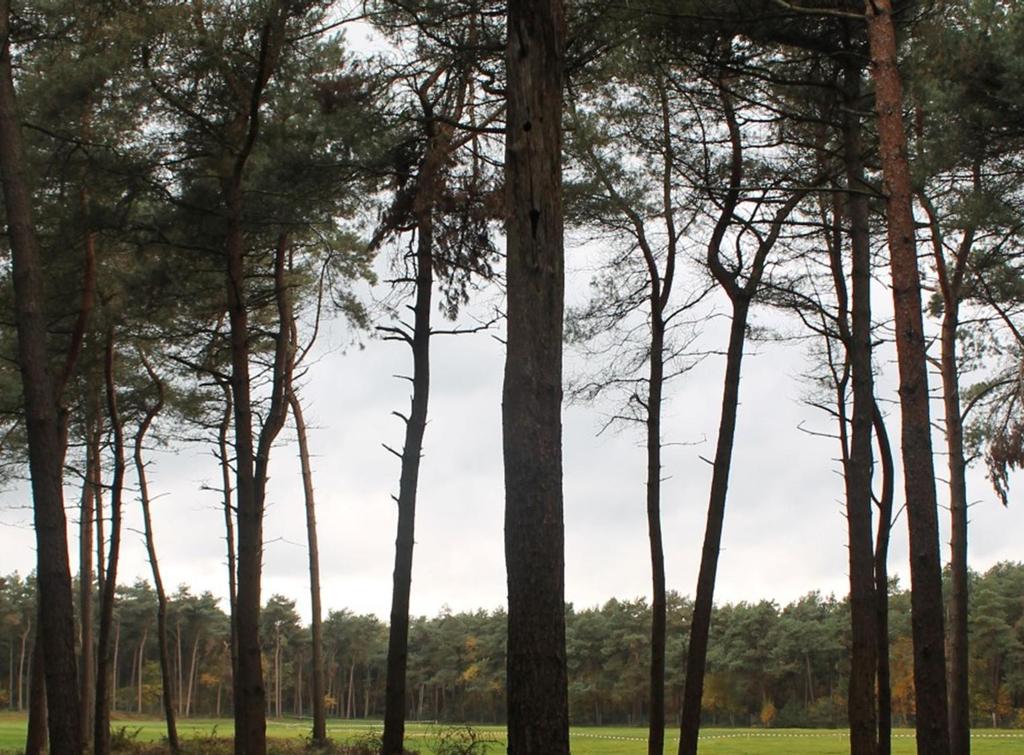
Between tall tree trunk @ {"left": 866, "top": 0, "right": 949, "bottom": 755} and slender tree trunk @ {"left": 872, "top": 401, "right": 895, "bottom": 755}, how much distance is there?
6.22m

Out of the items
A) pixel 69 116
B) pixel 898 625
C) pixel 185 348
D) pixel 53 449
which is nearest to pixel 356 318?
pixel 185 348

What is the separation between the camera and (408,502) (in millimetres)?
12703

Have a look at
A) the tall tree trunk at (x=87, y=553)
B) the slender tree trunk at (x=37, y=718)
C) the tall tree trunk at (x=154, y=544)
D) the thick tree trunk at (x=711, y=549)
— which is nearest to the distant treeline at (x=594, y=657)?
the tall tree trunk at (x=87, y=553)

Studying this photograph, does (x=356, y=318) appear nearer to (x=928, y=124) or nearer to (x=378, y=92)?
(x=378, y=92)

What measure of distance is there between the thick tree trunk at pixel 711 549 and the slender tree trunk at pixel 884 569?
2701 mm

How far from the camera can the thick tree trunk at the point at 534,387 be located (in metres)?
5.86

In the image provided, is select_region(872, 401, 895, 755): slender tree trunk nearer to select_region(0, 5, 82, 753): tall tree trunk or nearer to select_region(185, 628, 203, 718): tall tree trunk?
select_region(0, 5, 82, 753): tall tree trunk

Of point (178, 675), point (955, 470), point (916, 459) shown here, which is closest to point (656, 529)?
point (955, 470)

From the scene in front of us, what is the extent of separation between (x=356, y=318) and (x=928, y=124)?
402 inches

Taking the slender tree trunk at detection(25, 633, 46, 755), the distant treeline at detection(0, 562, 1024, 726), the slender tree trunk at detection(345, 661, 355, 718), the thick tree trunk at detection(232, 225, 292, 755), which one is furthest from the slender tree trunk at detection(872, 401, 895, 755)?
the slender tree trunk at detection(345, 661, 355, 718)

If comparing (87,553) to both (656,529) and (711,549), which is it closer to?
(656,529)

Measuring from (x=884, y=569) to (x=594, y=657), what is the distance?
42.7 metres

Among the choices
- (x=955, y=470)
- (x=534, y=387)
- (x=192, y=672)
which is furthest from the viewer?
(x=192, y=672)

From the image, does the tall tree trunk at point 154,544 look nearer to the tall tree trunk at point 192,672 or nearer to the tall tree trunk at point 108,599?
the tall tree trunk at point 108,599
